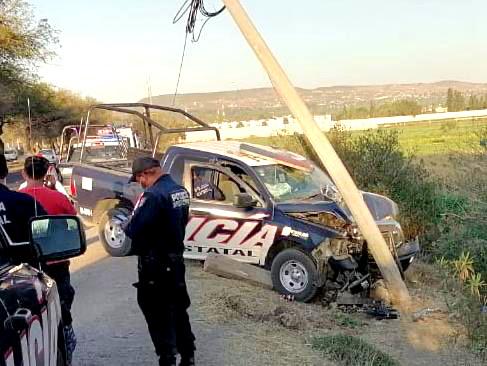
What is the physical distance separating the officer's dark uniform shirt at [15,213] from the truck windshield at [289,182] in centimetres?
512

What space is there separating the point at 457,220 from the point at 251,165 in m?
2.88

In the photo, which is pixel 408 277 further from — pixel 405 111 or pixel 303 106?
pixel 405 111

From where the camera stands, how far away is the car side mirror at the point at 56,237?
313 cm

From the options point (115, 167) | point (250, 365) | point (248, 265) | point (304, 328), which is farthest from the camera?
point (115, 167)

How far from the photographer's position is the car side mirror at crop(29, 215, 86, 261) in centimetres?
313

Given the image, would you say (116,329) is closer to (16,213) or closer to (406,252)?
(16,213)

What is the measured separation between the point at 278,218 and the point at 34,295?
5.56m

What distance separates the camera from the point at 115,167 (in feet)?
37.6

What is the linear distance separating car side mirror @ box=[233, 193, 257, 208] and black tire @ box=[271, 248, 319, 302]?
0.75 metres

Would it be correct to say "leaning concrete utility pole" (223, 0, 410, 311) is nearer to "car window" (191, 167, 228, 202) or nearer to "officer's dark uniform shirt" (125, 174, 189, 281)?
"car window" (191, 167, 228, 202)

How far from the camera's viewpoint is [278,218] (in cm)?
823

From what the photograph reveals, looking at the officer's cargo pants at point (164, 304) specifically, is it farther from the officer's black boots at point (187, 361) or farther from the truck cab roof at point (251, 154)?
the truck cab roof at point (251, 154)

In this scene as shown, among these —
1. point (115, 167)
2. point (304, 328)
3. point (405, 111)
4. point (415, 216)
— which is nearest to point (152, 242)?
point (304, 328)

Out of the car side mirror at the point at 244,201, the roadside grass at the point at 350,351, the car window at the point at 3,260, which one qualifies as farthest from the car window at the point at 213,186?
the car window at the point at 3,260
